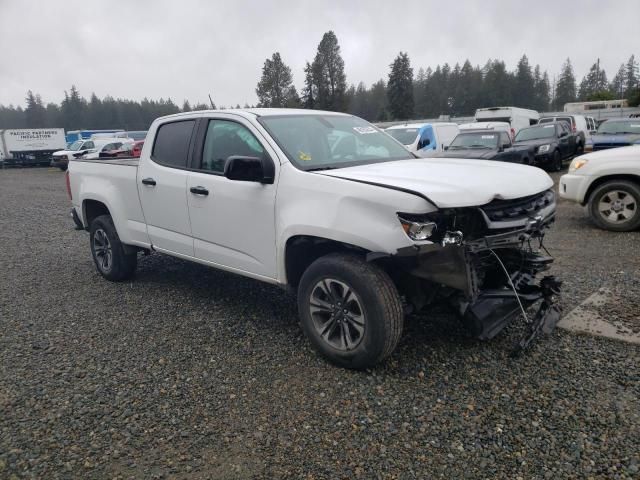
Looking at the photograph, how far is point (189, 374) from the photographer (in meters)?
3.54

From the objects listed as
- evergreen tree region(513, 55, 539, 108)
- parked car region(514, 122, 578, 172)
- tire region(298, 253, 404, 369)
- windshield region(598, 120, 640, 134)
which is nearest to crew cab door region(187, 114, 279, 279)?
tire region(298, 253, 404, 369)

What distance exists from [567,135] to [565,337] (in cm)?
1465

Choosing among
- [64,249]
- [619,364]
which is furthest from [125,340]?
[64,249]

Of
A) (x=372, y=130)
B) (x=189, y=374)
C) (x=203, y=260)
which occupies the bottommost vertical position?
(x=189, y=374)

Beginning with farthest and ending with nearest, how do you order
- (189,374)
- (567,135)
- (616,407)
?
(567,135) < (189,374) < (616,407)

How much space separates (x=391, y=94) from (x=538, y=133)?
60645 mm

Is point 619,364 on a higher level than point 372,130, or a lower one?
lower

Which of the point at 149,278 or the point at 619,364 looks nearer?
the point at 619,364

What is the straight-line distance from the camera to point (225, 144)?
14.0 feet

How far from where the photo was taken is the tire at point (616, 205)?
6.96 m

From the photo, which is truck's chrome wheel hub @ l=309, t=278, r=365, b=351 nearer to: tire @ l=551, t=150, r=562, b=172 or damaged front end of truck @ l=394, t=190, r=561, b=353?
damaged front end of truck @ l=394, t=190, r=561, b=353

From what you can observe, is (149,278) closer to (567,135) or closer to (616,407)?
(616,407)

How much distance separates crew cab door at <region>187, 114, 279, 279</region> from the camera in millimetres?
3818

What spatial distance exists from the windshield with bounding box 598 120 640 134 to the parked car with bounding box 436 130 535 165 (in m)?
1.87
